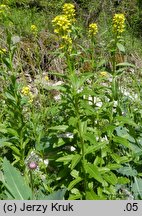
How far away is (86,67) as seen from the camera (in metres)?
5.21

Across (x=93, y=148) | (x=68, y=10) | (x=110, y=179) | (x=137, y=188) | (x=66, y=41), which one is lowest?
(x=137, y=188)

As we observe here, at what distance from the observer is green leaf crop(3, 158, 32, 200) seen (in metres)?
2.44

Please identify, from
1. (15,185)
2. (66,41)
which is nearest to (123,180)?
(15,185)

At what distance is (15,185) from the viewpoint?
2.47 m

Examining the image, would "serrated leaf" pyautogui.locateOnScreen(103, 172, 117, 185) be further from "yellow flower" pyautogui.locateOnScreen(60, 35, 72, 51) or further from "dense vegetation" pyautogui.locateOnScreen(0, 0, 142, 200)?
"yellow flower" pyautogui.locateOnScreen(60, 35, 72, 51)

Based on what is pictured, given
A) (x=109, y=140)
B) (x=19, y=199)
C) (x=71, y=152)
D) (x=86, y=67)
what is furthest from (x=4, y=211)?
(x=86, y=67)

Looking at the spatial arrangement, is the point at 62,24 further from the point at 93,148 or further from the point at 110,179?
the point at 110,179

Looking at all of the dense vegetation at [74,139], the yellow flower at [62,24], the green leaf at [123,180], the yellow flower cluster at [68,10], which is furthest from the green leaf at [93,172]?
the yellow flower cluster at [68,10]

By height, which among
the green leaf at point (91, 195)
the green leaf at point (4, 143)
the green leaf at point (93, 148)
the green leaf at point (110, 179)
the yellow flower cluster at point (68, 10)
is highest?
the yellow flower cluster at point (68, 10)

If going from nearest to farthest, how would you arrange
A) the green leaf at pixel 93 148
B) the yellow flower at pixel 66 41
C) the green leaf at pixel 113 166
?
the yellow flower at pixel 66 41
the green leaf at pixel 93 148
the green leaf at pixel 113 166

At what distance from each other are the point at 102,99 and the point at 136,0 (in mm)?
4835

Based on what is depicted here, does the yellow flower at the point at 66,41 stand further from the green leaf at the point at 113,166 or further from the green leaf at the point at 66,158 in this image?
the green leaf at the point at 113,166

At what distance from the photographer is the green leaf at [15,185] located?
96.1 inches

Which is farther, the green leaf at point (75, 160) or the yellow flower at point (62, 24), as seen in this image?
the green leaf at point (75, 160)
